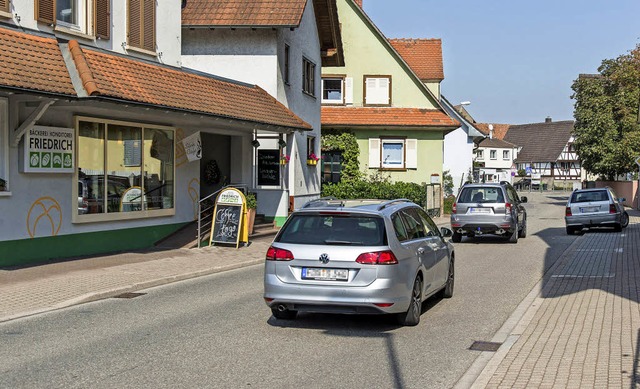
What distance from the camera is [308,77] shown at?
30.0 meters

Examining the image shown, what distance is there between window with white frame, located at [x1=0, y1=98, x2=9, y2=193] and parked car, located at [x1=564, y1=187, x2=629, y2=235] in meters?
18.6

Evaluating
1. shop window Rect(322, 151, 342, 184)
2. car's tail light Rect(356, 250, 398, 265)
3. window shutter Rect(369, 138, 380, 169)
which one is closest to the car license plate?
car's tail light Rect(356, 250, 398, 265)

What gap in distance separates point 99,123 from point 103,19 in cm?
227

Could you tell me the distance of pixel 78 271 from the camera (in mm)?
14258

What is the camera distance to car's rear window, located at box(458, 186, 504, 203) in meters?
22.4

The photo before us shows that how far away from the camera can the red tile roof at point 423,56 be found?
44378 millimetres

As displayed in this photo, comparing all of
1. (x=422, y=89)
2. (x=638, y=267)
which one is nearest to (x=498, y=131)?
(x=422, y=89)

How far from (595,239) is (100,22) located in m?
15.4

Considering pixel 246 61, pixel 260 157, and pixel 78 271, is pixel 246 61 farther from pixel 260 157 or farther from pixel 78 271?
pixel 78 271

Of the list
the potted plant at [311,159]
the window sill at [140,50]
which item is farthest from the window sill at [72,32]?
the potted plant at [311,159]

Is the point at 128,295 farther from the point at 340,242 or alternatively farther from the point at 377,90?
the point at 377,90

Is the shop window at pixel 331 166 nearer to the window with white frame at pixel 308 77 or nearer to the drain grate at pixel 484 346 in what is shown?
the window with white frame at pixel 308 77

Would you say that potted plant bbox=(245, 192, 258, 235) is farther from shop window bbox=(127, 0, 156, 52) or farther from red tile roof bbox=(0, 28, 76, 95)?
red tile roof bbox=(0, 28, 76, 95)

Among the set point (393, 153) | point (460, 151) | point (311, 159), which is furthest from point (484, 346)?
point (460, 151)
